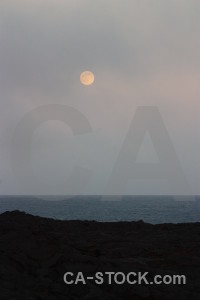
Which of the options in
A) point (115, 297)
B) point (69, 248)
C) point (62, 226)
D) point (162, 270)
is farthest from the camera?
point (62, 226)

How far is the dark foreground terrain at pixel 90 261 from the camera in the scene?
436 inches

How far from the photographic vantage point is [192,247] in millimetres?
15289

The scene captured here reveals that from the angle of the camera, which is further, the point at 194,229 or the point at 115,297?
the point at 194,229

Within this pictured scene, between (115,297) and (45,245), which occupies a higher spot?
(45,245)

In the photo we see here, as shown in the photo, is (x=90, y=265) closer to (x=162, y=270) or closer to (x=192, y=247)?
(x=162, y=270)

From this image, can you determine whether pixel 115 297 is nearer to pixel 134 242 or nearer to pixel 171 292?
pixel 171 292

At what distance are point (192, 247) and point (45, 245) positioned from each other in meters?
5.35

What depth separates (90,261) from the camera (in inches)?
514

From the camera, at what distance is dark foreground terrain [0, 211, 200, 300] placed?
11.1 m

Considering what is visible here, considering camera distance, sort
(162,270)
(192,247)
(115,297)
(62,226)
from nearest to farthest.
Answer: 1. (115,297)
2. (162,270)
3. (192,247)
4. (62,226)

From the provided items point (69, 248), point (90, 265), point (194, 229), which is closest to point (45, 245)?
point (69, 248)

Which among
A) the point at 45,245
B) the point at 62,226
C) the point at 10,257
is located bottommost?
the point at 10,257

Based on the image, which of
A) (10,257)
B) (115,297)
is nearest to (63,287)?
(115,297)

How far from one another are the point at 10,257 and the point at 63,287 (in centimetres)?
231
